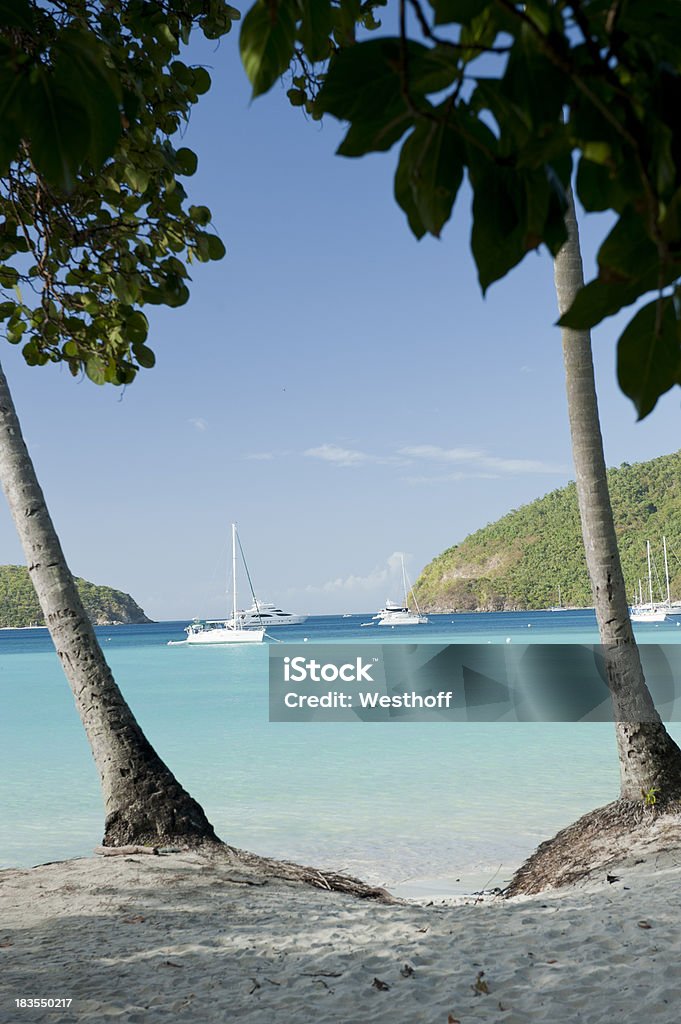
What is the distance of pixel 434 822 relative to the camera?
31.2 feet

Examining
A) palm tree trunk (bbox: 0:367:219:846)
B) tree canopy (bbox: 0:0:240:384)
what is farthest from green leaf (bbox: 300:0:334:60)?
palm tree trunk (bbox: 0:367:219:846)

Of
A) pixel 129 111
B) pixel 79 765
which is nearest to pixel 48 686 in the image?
pixel 79 765

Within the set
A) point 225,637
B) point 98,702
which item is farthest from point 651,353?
point 225,637

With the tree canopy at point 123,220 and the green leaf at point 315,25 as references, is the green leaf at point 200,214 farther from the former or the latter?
the green leaf at point 315,25

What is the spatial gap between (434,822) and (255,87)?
974cm

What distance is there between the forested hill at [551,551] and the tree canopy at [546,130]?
56.9m

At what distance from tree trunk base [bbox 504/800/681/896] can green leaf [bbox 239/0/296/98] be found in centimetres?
507

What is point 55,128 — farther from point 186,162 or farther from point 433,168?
point 186,162

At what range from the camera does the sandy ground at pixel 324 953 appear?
273 cm

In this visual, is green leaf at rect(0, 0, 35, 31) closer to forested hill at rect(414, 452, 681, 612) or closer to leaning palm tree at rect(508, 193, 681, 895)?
leaning palm tree at rect(508, 193, 681, 895)

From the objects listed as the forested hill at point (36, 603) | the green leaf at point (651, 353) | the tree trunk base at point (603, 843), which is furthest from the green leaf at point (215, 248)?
the forested hill at point (36, 603)

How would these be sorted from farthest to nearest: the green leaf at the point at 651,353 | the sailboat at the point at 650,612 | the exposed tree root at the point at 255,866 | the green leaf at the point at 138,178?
the sailboat at the point at 650,612 → the exposed tree root at the point at 255,866 → the green leaf at the point at 138,178 → the green leaf at the point at 651,353

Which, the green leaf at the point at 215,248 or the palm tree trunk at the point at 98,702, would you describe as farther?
the palm tree trunk at the point at 98,702

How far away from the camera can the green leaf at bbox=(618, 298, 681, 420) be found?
0.48m
